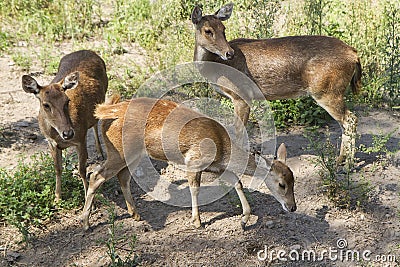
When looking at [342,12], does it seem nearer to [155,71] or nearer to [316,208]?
[155,71]

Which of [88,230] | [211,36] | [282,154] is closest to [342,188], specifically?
[282,154]

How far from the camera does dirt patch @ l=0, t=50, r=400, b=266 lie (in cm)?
593

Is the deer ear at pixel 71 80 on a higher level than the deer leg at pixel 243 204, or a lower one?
higher

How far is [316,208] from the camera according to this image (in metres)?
6.52

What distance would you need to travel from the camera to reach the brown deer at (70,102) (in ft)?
20.2

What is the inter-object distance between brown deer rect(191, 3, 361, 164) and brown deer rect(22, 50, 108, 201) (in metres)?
1.40

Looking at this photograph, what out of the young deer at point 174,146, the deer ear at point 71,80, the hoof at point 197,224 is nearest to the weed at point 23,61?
the deer ear at point 71,80

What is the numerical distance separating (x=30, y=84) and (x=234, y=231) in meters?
2.56

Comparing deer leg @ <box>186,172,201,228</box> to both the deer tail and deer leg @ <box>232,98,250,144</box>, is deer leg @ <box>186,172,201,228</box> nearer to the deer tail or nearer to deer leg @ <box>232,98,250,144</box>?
deer leg @ <box>232,98,250,144</box>

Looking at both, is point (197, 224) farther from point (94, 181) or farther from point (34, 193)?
point (34, 193)

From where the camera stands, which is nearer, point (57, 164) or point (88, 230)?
point (88, 230)

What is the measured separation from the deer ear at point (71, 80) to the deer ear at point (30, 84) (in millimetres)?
278

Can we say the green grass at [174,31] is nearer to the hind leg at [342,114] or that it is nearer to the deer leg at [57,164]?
Result: the hind leg at [342,114]

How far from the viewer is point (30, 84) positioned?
6188mm
